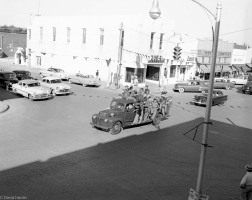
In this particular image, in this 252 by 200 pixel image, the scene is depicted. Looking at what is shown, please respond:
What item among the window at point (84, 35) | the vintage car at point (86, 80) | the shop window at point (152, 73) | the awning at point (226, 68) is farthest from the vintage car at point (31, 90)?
the awning at point (226, 68)

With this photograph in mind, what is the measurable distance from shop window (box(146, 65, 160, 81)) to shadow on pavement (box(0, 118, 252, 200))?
1082 inches

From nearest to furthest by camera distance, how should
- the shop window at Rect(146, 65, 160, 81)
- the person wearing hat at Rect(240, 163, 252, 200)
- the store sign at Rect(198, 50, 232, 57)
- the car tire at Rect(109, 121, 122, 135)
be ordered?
1. the person wearing hat at Rect(240, 163, 252, 200)
2. the car tire at Rect(109, 121, 122, 135)
3. the shop window at Rect(146, 65, 160, 81)
4. the store sign at Rect(198, 50, 232, 57)

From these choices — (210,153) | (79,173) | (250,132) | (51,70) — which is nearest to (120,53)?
(51,70)

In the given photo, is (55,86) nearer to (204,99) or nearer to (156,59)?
(204,99)

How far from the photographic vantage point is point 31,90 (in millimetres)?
24859

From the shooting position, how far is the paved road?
10.2m

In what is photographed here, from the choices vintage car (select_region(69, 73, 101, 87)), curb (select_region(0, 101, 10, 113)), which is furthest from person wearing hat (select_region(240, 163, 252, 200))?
vintage car (select_region(69, 73, 101, 87))

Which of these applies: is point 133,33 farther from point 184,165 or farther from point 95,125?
point 184,165

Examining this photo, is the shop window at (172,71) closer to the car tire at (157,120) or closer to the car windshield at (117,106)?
the car tire at (157,120)

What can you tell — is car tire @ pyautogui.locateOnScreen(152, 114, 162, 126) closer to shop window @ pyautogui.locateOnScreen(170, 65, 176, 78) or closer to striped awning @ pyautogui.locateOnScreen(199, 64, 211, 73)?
shop window @ pyautogui.locateOnScreen(170, 65, 176, 78)

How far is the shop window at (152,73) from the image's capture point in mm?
43269

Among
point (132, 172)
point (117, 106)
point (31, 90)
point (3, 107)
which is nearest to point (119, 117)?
point (117, 106)

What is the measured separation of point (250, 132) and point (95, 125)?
31.7ft

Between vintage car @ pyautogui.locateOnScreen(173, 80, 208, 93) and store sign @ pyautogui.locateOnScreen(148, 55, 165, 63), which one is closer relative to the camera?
vintage car @ pyautogui.locateOnScreen(173, 80, 208, 93)
